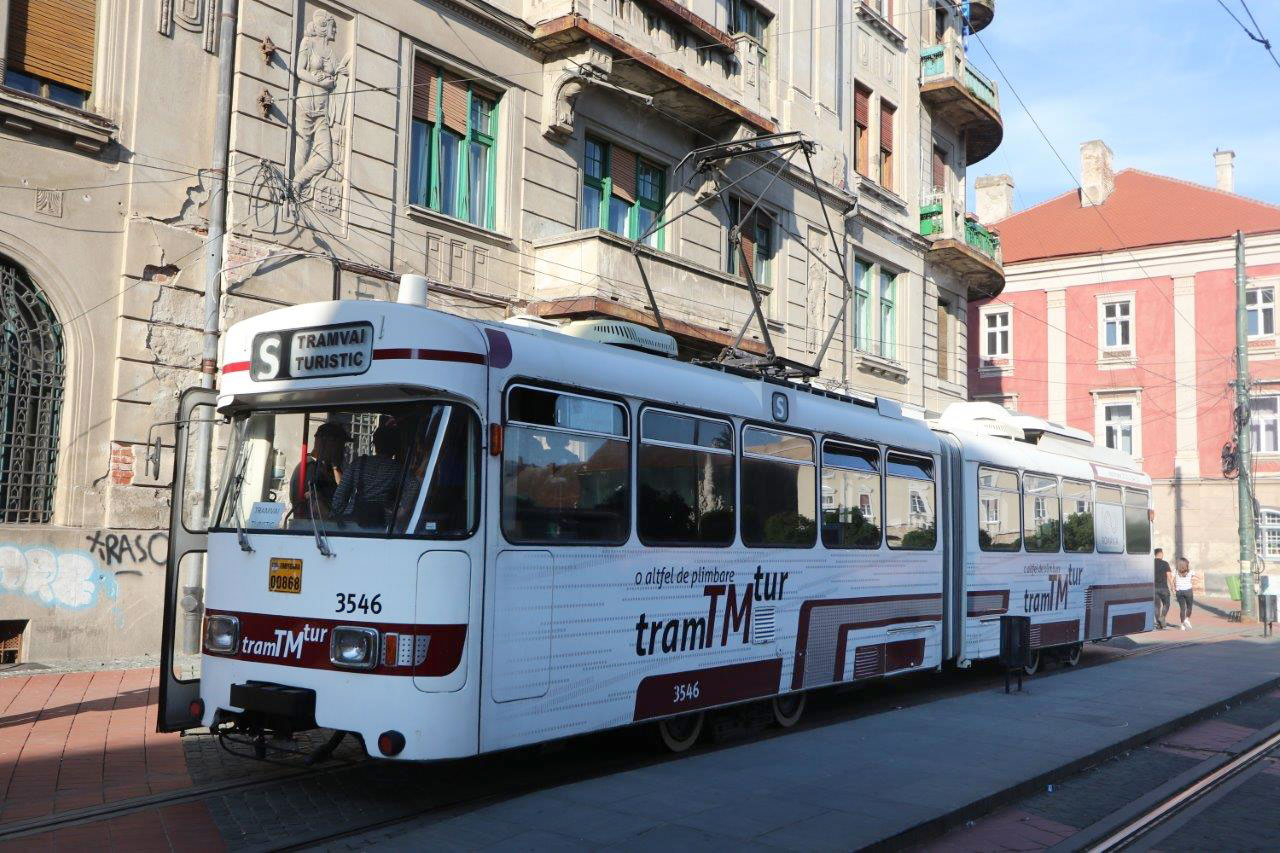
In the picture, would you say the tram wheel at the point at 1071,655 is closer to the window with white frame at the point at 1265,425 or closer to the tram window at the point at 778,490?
the tram window at the point at 778,490

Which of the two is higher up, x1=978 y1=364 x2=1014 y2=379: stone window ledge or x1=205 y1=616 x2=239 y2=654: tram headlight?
x1=978 y1=364 x2=1014 y2=379: stone window ledge

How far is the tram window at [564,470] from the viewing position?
7.18 m

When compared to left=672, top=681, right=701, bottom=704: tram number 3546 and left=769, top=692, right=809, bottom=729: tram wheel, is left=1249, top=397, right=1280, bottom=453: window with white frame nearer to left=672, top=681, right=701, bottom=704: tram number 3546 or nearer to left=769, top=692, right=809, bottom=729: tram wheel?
left=769, top=692, right=809, bottom=729: tram wheel

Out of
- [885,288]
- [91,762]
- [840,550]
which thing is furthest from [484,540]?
[885,288]

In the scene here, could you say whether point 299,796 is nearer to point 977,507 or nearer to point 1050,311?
point 977,507

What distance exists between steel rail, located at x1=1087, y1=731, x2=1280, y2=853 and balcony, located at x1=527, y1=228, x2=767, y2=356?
31.1 ft

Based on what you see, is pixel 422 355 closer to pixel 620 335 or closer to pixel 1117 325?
pixel 620 335

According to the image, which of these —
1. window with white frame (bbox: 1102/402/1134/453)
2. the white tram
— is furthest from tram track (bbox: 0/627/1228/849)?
window with white frame (bbox: 1102/402/1134/453)

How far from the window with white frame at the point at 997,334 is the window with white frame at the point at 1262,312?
8467 millimetres

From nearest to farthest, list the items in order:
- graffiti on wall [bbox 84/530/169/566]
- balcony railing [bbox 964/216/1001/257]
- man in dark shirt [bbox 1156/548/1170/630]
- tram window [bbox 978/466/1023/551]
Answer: graffiti on wall [bbox 84/530/169/566]
tram window [bbox 978/466/1023/551]
man in dark shirt [bbox 1156/548/1170/630]
balcony railing [bbox 964/216/1001/257]

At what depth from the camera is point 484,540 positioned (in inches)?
271

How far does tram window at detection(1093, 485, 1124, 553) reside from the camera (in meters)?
16.8

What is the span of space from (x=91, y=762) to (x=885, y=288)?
22185mm

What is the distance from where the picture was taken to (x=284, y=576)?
277 inches
